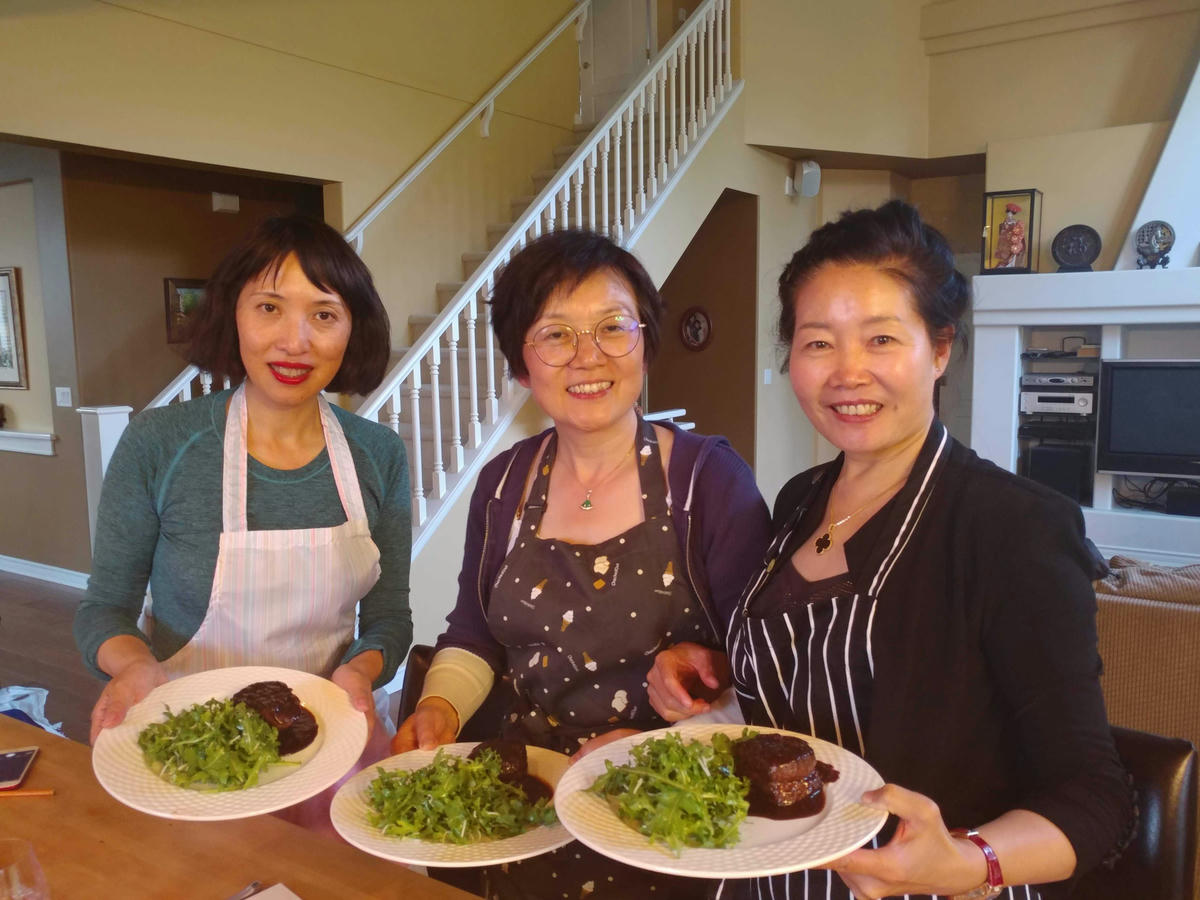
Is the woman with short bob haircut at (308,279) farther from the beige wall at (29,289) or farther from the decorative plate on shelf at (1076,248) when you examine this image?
the decorative plate on shelf at (1076,248)

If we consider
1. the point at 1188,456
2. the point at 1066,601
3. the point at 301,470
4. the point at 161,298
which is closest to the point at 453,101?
the point at 161,298

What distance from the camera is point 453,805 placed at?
1.03 meters

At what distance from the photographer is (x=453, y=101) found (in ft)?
20.1

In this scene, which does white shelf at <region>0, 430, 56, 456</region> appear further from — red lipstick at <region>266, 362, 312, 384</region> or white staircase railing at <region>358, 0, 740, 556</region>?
red lipstick at <region>266, 362, 312, 384</region>

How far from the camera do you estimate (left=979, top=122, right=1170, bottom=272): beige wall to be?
254 inches

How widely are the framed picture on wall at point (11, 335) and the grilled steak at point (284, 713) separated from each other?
17.8ft

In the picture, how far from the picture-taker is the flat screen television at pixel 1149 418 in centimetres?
A: 595

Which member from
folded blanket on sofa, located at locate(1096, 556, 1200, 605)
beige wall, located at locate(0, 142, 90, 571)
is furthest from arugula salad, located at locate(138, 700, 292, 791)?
A: beige wall, located at locate(0, 142, 90, 571)

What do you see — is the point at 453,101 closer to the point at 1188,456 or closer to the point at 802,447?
the point at 802,447

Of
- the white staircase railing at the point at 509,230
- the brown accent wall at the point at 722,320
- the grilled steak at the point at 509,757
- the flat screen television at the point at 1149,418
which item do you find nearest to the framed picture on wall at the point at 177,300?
the white staircase railing at the point at 509,230

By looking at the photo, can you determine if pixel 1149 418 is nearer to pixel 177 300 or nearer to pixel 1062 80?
pixel 1062 80

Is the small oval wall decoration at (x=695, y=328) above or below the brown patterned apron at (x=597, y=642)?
above

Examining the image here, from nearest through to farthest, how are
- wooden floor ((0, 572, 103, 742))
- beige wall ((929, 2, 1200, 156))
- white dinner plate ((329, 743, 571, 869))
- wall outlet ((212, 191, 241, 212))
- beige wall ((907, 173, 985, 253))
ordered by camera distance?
white dinner plate ((329, 743, 571, 869)) < wooden floor ((0, 572, 103, 742)) < wall outlet ((212, 191, 241, 212)) < beige wall ((929, 2, 1200, 156)) < beige wall ((907, 173, 985, 253))

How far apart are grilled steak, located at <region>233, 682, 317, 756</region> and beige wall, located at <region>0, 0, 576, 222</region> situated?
154 inches
